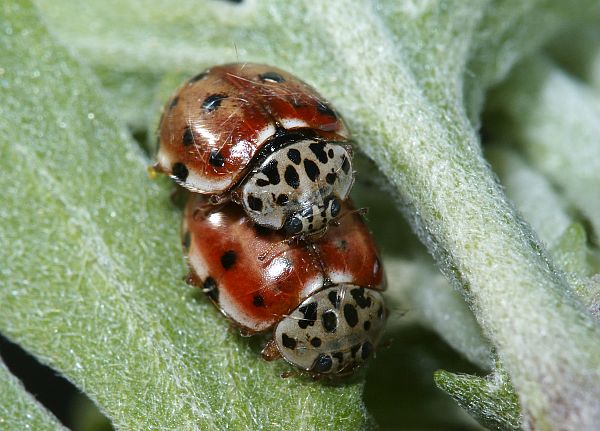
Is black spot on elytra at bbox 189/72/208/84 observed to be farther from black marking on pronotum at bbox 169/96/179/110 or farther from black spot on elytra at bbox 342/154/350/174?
black spot on elytra at bbox 342/154/350/174

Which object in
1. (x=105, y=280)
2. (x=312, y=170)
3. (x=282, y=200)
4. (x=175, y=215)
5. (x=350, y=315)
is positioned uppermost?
(x=312, y=170)

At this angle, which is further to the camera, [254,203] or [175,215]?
[175,215]

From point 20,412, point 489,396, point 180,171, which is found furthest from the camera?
point 180,171

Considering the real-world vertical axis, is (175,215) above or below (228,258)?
below

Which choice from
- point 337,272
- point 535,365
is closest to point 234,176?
point 337,272

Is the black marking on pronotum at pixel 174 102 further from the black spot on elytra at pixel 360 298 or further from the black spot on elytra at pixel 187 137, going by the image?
the black spot on elytra at pixel 360 298

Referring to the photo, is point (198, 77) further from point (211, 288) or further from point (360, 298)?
point (360, 298)

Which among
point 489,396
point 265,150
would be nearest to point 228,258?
point 265,150

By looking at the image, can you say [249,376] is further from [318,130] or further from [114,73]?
[114,73]
